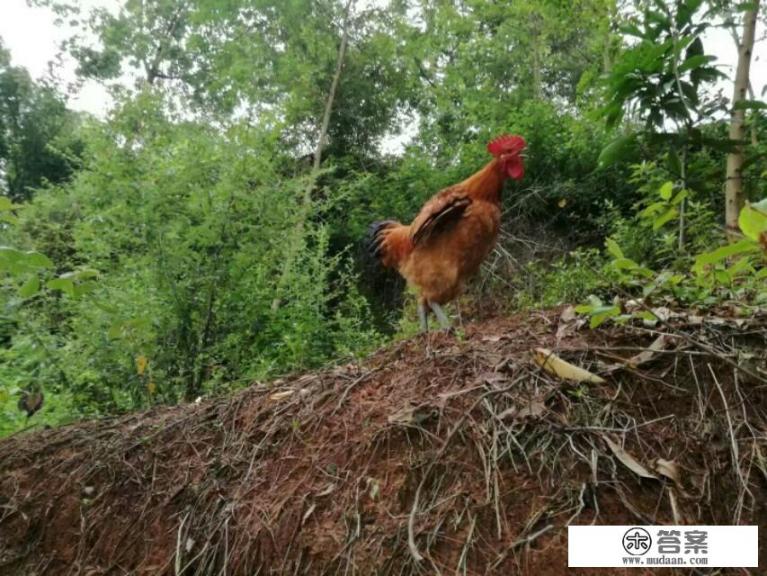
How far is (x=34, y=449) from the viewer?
2598 mm

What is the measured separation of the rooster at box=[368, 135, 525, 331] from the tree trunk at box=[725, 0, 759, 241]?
128 centimetres

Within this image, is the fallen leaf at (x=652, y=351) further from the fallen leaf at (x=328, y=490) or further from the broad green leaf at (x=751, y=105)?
the broad green leaf at (x=751, y=105)

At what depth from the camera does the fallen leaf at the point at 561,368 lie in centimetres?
182

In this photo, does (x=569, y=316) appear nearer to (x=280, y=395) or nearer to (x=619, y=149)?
(x=280, y=395)

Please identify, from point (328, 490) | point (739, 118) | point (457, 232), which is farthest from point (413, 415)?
point (739, 118)

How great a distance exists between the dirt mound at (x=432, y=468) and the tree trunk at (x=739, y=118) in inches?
68.8

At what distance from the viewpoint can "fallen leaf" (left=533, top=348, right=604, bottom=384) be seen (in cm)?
182

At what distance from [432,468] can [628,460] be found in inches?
22.2

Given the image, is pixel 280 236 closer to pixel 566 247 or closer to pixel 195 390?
pixel 195 390

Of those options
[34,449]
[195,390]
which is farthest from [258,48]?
[34,449]

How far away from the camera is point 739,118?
3439mm

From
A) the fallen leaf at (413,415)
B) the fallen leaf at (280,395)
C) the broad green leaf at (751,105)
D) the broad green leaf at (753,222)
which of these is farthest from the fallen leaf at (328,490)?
the broad green leaf at (751,105)

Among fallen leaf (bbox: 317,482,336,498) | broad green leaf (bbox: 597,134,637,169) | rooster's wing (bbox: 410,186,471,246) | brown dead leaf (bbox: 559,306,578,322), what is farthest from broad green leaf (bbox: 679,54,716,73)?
fallen leaf (bbox: 317,482,336,498)

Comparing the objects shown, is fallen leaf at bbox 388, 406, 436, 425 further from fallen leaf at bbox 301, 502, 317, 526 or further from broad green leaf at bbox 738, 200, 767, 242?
broad green leaf at bbox 738, 200, 767, 242
